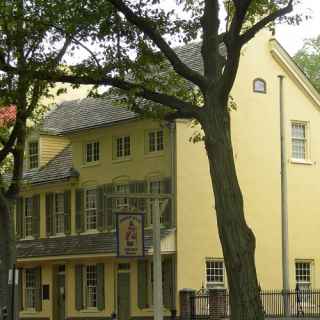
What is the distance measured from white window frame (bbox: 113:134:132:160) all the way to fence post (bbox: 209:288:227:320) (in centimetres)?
780

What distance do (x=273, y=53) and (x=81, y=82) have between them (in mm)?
21288

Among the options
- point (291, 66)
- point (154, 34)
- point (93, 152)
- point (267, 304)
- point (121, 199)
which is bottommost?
point (267, 304)

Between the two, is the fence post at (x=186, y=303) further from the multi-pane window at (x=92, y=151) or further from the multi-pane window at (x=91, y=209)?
the multi-pane window at (x=92, y=151)

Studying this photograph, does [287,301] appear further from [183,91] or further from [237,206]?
[237,206]

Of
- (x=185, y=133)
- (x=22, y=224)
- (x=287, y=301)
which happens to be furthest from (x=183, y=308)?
(x=22, y=224)

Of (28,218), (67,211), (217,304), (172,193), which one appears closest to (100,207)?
(67,211)

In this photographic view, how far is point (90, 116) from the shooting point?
4431 cm

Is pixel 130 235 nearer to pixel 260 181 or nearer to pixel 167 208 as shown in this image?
pixel 167 208

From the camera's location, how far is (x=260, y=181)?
41031mm

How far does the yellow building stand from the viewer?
Answer: 39.2 metres

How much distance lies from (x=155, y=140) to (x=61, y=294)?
9506 millimetres

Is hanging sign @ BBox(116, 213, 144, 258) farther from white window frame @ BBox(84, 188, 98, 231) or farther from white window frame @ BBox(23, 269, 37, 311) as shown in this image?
white window frame @ BBox(23, 269, 37, 311)

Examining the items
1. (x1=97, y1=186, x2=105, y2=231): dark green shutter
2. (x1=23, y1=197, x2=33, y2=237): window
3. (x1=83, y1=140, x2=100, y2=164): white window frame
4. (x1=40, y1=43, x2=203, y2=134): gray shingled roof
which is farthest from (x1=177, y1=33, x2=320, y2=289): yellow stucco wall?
(x1=23, y1=197, x2=33, y2=237): window

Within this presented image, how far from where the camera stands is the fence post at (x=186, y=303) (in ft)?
122
